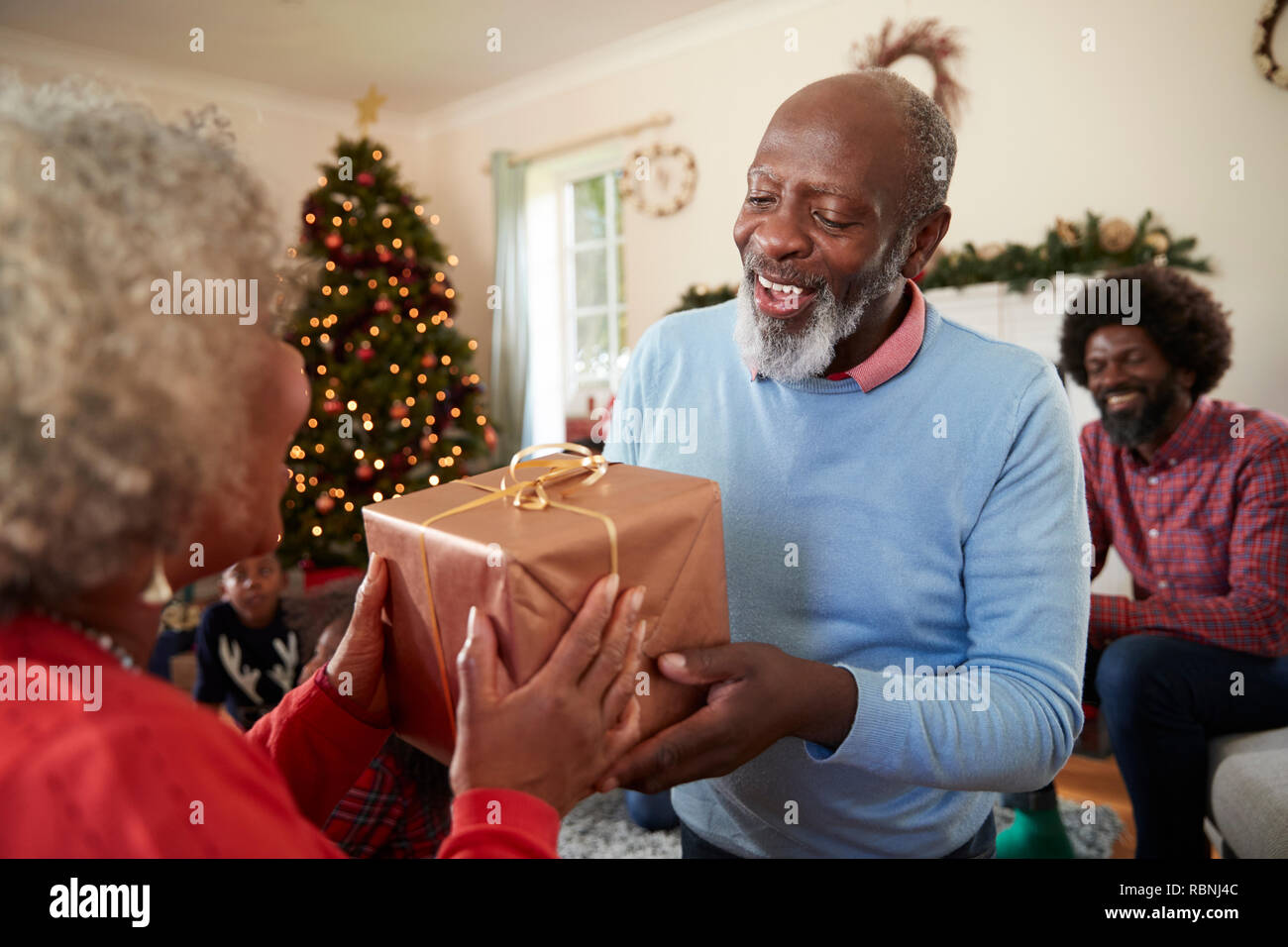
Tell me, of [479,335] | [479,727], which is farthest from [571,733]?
[479,335]

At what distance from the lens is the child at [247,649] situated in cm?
257

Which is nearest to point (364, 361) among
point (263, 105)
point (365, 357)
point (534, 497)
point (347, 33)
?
point (365, 357)

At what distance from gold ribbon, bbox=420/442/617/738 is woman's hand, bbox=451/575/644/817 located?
0.06 meters

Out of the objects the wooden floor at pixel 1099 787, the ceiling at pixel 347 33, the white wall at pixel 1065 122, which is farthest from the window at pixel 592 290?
the wooden floor at pixel 1099 787

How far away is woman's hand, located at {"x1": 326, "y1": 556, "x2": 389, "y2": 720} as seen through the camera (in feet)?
2.90

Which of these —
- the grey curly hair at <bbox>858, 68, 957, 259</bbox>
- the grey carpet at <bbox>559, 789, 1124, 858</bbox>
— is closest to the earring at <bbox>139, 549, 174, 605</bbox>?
the grey curly hair at <bbox>858, 68, 957, 259</bbox>

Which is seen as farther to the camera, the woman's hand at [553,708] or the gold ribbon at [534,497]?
the gold ribbon at [534,497]

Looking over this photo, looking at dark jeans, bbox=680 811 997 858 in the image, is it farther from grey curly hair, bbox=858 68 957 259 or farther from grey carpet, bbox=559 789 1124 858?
grey carpet, bbox=559 789 1124 858

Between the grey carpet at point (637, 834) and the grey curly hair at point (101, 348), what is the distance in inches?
83.6

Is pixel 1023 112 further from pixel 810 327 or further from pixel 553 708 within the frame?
pixel 553 708

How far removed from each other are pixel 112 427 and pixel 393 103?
20.1 feet

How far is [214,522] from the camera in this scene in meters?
0.67

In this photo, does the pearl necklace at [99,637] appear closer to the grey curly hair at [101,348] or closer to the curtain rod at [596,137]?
the grey curly hair at [101,348]
